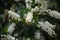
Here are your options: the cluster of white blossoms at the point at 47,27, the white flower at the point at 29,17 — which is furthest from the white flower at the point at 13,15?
the cluster of white blossoms at the point at 47,27

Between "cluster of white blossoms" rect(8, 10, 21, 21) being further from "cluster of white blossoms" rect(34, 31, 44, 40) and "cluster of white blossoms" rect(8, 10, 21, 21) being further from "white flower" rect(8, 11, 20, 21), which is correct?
"cluster of white blossoms" rect(34, 31, 44, 40)

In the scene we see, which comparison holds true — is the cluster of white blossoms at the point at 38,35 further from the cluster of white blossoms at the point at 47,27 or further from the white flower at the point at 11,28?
the white flower at the point at 11,28

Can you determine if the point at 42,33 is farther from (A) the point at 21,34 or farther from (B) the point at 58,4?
(B) the point at 58,4

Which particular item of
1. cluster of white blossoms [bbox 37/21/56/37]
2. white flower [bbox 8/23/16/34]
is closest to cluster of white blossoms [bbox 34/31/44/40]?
cluster of white blossoms [bbox 37/21/56/37]

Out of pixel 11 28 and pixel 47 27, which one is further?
pixel 11 28

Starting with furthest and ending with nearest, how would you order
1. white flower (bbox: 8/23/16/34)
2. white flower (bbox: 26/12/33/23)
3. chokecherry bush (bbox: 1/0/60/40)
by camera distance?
1. white flower (bbox: 8/23/16/34)
2. chokecherry bush (bbox: 1/0/60/40)
3. white flower (bbox: 26/12/33/23)

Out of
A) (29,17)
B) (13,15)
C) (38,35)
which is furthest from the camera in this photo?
(38,35)

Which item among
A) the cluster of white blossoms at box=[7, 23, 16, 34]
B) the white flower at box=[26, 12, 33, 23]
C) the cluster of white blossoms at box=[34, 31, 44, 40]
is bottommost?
the cluster of white blossoms at box=[34, 31, 44, 40]

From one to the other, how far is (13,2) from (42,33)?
577 millimetres

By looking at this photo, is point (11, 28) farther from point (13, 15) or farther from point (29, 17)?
point (29, 17)

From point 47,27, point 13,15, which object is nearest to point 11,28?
point 13,15

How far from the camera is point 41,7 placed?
2.47 metres

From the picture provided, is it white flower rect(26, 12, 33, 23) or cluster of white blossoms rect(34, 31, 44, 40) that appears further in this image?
cluster of white blossoms rect(34, 31, 44, 40)

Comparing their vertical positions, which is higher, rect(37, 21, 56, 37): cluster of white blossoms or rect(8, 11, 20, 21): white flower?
rect(8, 11, 20, 21): white flower
